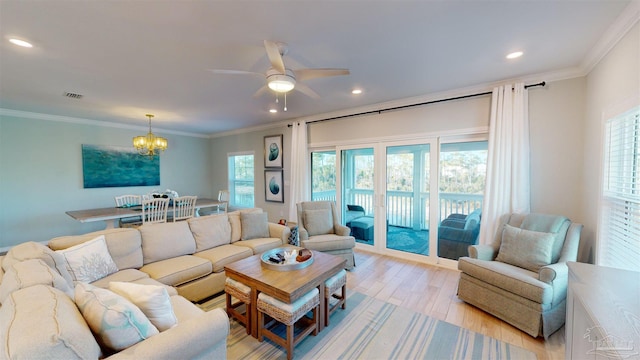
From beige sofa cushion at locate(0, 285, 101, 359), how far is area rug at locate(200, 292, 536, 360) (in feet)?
3.96

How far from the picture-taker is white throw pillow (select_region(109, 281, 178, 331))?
1.37 meters

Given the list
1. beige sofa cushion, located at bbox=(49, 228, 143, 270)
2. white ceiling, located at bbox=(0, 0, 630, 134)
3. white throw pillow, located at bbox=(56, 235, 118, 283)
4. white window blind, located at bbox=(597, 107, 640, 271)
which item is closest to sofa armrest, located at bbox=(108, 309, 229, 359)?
white throw pillow, located at bbox=(56, 235, 118, 283)

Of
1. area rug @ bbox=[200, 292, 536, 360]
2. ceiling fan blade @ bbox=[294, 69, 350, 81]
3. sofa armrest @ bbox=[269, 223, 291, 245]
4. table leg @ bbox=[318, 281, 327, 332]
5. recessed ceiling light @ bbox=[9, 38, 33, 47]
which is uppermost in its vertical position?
recessed ceiling light @ bbox=[9, 38, 33, 47]

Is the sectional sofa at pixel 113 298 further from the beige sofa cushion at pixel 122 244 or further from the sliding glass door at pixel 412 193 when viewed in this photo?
the sliding glass door at pixel 412 193

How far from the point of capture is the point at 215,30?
195 cm

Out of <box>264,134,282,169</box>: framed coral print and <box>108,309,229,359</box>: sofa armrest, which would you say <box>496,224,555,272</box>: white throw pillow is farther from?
<box>264,134,282,169</box>: framed coral print

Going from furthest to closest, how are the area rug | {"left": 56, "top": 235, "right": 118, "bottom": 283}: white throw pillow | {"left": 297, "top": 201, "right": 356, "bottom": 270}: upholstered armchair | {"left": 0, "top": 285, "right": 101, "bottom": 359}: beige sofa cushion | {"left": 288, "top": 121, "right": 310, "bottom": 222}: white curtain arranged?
{"left": 288, "top": 121, "right": 310, "bottom": 222}: white curtain → {"left": 297, "top": 201, "right": 356, "bottom": 270}: upholstered armchair → {"left": 56, "top": 235, "right": 118, "bottom": 283}: white throw pillow → the area rug → {"left": 0, "top": 285, "right": 101, "bottom": 359}: beige sofa cushion

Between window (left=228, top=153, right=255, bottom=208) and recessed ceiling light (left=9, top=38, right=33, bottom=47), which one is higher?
recessed ceiling light (left=9, top=38, right=33, bottom=47)

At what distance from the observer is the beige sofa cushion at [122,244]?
7.59ft

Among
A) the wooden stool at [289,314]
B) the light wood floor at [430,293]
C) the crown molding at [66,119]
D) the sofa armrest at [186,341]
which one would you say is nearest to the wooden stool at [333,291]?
the wooden stool at [289,314]

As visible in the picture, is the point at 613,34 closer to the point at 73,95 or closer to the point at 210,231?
the point at 210,231

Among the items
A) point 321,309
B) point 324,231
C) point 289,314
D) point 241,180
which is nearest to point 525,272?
point 321,309

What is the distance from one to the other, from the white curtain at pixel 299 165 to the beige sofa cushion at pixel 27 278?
11.8 ft

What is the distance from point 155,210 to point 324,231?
111 inches
